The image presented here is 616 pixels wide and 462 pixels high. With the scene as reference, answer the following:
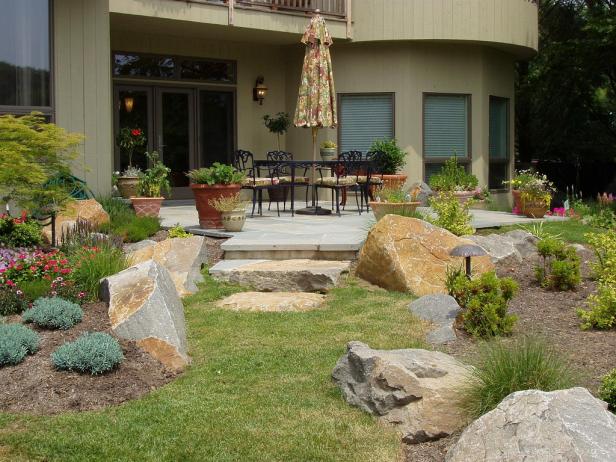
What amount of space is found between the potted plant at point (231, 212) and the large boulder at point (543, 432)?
651 centimetres

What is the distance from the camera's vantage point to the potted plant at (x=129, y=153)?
42.7 ft

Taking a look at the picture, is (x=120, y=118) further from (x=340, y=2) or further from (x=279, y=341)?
(x=279, y=341)

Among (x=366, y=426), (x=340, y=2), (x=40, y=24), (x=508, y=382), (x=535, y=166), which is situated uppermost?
(x=340, y=2)

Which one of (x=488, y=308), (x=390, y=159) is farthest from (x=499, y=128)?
(x=488, y=308)

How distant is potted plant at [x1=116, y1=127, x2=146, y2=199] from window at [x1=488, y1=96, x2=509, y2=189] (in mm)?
6946

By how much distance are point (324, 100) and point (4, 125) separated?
20.0 feet

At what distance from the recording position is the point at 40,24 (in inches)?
441

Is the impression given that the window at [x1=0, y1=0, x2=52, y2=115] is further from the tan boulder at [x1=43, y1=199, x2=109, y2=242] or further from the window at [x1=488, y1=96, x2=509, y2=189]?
the window at [x1=488, y1=96, x2=509, y2=189]

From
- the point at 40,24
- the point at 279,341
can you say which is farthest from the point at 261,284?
the point at 40,24

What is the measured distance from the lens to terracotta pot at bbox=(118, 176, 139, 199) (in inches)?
512

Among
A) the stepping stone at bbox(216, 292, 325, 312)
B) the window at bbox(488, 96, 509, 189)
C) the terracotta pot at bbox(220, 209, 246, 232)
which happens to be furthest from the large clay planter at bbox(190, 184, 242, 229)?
the window at bbox(488, 96, 509, 189)

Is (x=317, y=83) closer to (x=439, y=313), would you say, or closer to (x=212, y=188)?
(x=212, y=188)

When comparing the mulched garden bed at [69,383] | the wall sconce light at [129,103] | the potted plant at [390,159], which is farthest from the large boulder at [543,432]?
the wall sconce light at [129,103]

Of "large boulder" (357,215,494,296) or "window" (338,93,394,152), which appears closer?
"large boulder" (357,215,494,296)
